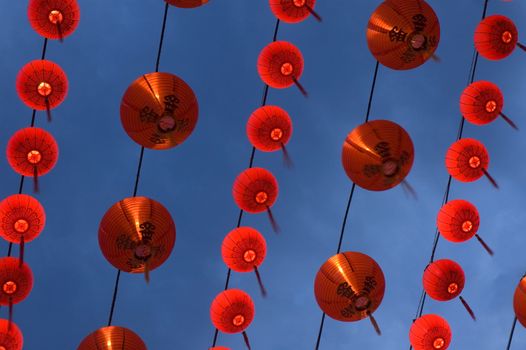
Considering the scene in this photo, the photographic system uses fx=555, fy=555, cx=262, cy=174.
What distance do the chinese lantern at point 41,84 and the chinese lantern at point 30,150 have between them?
32cm

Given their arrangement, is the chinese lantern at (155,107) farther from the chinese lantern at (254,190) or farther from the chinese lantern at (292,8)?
the chinese lantern at (292,8)

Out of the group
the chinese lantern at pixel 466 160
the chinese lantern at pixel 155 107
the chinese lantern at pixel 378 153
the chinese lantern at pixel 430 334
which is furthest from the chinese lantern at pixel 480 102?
the chinese lantern at pixel 155 107

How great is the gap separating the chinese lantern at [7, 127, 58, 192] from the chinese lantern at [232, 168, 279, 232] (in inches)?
102

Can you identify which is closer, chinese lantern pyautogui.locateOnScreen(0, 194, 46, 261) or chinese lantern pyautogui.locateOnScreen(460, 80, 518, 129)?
chinese lantern pyautogui.locateOnScreen(0, 194, 46, 261)

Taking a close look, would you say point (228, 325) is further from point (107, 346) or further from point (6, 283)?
point (6, 283)

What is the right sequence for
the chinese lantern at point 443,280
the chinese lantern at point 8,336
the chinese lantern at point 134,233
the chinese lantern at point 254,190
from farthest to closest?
the chinese lantern at point 443,280 < the chinese lantern at point 254,190 < the chinese lantern at point 8,336 < the chinese lantern at point 134,233

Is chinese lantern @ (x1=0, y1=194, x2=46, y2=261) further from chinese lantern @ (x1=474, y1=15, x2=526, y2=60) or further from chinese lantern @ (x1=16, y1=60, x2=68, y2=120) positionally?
chinese lantern @ (x1=474, y1=15, x2=526, y2=60)

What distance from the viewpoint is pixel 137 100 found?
6258mm

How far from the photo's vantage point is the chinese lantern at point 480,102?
816cm

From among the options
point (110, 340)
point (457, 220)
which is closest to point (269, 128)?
point (457, 220)

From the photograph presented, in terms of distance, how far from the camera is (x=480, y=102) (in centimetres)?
816

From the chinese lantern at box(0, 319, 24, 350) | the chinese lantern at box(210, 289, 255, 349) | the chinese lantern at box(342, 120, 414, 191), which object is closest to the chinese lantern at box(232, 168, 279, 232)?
the chinese lantern at box(210, 289, 255, 349)

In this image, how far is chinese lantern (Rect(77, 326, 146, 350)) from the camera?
6.58m

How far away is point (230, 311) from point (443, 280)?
3.20m
